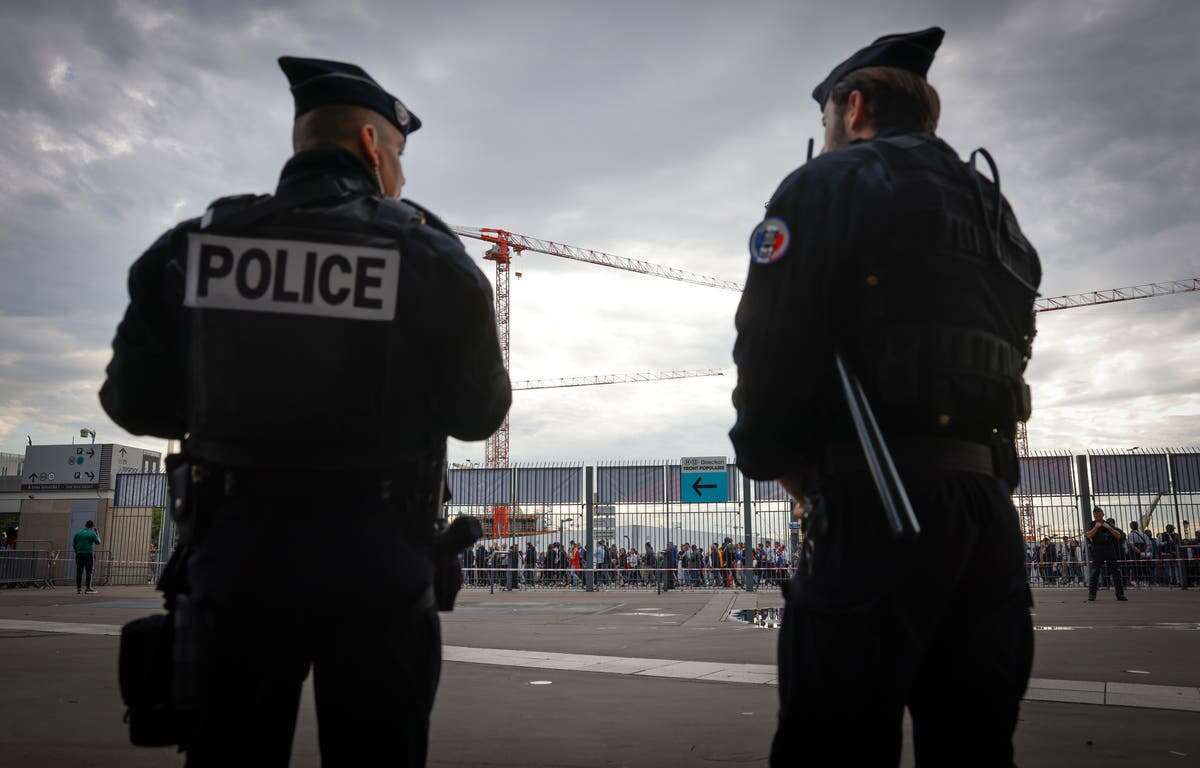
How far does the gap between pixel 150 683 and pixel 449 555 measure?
71cm

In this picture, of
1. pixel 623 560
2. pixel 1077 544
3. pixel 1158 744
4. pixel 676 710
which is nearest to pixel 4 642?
pixel 676 710

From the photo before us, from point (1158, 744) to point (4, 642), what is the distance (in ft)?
32.1

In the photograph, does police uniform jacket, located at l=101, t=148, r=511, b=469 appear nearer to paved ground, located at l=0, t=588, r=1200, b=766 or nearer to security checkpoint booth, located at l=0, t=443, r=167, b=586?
paved ground, located at l=0, t=588, r=1200, b=766

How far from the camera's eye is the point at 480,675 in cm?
639

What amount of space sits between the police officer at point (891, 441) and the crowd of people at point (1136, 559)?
65.9 feet

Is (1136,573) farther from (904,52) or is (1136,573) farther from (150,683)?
(150,683)

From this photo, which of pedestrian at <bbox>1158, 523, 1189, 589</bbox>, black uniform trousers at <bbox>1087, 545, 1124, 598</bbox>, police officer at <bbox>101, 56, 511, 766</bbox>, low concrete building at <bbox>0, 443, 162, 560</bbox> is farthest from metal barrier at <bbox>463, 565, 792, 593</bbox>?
police officer at <bbox>101, 56, 511, 766</bbox>

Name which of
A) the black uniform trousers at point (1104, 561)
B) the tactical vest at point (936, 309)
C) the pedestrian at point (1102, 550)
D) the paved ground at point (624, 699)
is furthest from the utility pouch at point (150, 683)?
the black uniform trousers at point (1104, 561)

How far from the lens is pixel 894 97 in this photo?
210 cm

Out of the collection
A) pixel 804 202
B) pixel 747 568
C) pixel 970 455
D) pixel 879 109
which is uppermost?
pixel 879 109

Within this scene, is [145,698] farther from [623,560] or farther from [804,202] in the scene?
[623,560]

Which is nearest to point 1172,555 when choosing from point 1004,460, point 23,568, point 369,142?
point 1004,460

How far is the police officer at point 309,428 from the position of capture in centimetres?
175

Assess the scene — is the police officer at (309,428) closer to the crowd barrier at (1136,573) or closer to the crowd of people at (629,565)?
the crowd barrier at (1136,573)
